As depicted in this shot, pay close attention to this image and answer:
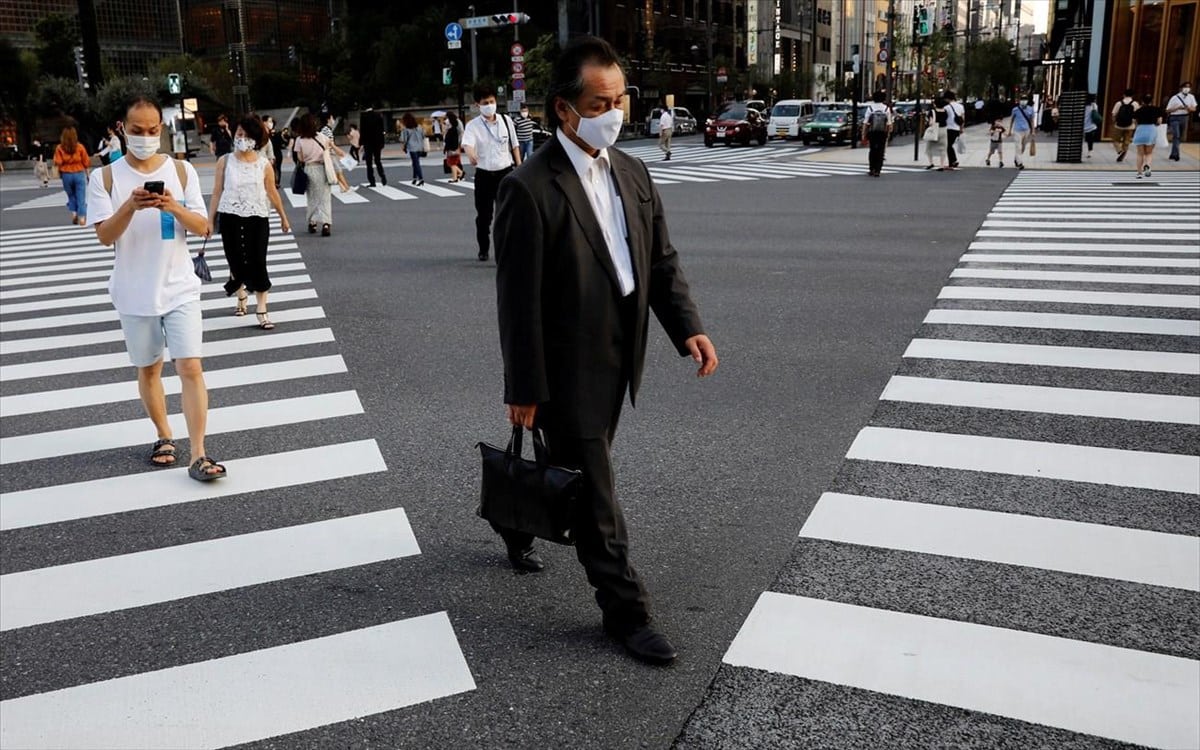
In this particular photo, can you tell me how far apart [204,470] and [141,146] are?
5.39 ft

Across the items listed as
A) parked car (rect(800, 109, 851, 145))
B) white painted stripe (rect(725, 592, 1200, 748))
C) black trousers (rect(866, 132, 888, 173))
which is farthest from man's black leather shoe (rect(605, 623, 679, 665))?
parked car (rect(800, 109, 851, 145))

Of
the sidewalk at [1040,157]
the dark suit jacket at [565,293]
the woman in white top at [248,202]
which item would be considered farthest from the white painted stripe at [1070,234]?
the sidewalk at [1040,157]

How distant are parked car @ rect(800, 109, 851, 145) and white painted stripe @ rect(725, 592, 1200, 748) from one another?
3976 centimetres

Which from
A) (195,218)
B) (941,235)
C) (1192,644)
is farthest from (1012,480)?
(941,235)

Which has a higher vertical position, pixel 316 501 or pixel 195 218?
pixel 195 218

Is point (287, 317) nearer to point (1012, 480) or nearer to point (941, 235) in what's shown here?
point (1012, 480)

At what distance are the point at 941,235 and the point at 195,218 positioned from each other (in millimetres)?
10741

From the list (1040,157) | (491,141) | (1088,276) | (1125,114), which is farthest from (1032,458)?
(1040,157)

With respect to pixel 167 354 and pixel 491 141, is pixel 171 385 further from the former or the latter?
pixel 491 141

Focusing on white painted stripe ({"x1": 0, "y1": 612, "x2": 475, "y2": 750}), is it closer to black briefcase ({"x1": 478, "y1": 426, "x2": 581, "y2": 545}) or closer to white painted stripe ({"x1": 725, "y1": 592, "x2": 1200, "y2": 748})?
black briefcase ({"x1": 478, "y1": 426, "x2": 581, "y2": 545})

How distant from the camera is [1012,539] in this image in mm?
4379

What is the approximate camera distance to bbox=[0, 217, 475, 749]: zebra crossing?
3266 mm

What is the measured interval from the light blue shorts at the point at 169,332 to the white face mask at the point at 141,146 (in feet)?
2.51

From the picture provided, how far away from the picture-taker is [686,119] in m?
58.8
